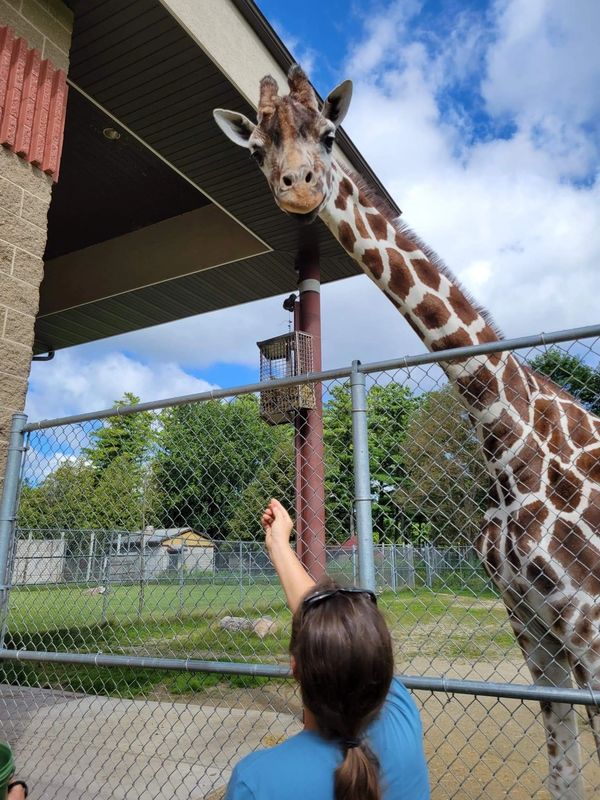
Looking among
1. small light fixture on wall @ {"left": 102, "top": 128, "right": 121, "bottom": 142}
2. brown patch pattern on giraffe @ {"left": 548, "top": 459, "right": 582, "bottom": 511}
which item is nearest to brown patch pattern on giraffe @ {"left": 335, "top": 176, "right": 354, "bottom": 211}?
brown patch pattern on giraffe @ {"left": 548, "top": 459, "right": 582, "bottom": 511}

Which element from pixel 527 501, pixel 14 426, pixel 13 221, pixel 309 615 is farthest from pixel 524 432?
pixel 13 221

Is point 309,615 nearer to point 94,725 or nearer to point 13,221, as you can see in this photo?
point 13,221

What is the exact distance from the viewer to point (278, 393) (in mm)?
7371

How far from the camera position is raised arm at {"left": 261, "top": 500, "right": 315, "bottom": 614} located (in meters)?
1.59

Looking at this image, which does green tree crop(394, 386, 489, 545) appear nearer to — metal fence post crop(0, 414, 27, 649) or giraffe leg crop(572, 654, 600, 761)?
giraffe leg crop(572, 654, 600, 761)

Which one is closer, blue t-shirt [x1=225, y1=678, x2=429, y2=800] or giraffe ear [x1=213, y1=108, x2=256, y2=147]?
blue t-shirt [x1=225, y1=678, x2=429, y2=800]

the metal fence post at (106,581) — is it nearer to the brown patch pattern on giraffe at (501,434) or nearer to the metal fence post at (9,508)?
the metal fence post at (9,508)

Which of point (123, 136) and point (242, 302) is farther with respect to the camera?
point (242, 302)

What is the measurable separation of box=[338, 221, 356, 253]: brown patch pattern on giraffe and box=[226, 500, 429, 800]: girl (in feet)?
9.34

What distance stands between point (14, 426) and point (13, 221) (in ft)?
4.03

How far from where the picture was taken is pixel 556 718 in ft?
8.95

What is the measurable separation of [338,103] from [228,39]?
218 cm

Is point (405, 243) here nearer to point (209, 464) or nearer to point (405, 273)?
point (405, 273)

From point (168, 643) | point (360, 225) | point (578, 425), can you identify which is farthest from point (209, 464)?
point (168, 643)
